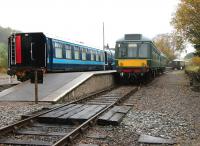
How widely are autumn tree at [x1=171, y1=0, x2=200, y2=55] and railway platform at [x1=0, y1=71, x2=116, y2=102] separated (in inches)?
563

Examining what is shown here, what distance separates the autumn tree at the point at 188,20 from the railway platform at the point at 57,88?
14297mm

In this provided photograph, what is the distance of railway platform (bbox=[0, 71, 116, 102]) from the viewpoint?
1499 cm

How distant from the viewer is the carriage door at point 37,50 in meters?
21.5

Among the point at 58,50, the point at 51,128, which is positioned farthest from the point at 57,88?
the point at 51,128

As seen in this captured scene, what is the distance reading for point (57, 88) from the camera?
648 inches

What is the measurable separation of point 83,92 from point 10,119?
7.67 m

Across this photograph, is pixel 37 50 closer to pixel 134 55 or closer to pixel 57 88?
pixel 57 88

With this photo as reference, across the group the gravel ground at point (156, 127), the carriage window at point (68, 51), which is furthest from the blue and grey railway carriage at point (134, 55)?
the gravel ground at point (156, 127)

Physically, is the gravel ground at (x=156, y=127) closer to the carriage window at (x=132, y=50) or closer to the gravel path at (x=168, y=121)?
the gravel path at (x=168, y=121)

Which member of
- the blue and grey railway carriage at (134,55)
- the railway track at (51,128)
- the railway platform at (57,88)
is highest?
the blue and grey railway carriage at (134,55)

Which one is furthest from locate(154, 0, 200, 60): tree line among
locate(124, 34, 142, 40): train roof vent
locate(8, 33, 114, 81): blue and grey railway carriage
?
locate(8, 33, 114, 81): blue and grey railway carriage

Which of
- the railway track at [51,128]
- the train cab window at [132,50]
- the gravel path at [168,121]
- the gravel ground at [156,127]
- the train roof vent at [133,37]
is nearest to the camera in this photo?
the railway track at [51,128]

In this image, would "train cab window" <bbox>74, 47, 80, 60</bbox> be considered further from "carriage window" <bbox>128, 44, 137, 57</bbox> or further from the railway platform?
the railway platform

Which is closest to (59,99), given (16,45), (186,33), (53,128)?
(53,128)
